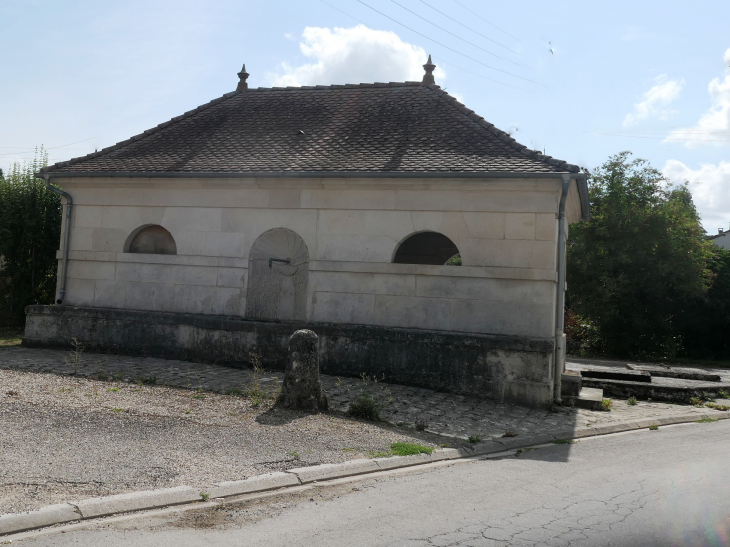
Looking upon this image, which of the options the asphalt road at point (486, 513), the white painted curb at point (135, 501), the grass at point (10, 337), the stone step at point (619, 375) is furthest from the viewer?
the grass at point (10, 337)

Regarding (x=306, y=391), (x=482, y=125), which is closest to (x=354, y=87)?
(x=482, y=125)

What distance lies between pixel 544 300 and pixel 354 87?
6921 mm

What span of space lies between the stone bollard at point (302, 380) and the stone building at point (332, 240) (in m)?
2.74

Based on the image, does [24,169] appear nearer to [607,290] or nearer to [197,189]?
[197,189]

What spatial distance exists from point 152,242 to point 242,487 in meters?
9.28

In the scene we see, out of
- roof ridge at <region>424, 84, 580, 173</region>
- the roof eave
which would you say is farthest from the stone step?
roof ridge at <region>424, 84, 580, 173</region>

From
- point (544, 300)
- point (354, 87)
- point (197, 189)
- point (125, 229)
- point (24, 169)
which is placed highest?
point (354, 87)

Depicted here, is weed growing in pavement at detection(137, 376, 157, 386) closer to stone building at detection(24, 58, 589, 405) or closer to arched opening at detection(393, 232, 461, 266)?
stone building at detection(24, 58, 589, 405)

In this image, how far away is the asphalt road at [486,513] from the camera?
14.2 feet

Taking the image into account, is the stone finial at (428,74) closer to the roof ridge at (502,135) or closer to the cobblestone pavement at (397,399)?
the roof ridge at (502,135)

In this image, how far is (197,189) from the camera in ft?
42.3

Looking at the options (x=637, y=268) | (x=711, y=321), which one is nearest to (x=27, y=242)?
(x=637, y=268)

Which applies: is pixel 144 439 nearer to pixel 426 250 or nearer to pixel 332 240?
pixel 332 240

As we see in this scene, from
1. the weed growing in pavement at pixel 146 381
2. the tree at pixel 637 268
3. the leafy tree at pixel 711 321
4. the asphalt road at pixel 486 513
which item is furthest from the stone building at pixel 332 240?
the leafy tree at pixel 711 321
